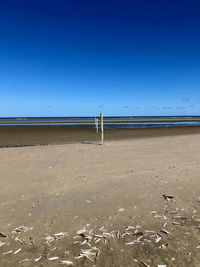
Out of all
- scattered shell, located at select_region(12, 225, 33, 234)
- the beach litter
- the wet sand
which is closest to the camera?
scattered shell, located at select_region(12, 225, 33, 234)

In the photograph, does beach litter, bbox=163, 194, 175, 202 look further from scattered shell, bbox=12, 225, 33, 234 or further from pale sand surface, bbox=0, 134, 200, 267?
scattered shell, bbox=12, 225, 33, 234

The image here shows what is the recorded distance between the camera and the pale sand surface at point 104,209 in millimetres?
2936

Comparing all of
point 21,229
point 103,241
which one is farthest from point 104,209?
point 21,229

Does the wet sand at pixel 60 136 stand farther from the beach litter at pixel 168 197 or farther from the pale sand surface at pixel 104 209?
the beach litter at pixel 168 197

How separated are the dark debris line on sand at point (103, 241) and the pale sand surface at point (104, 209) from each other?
0.02 m

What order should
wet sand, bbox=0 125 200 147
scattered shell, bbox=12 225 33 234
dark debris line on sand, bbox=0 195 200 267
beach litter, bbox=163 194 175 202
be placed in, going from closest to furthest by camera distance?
dark debris line on sand, bbox=0 195 200 267 → scattered shell, bbox=12 225 33 234 → beach litter, bbox=163 194 175 202 → wet sand, bbox=0 125 200 147

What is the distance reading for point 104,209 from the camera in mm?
4395

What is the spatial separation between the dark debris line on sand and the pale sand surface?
0.02 meters

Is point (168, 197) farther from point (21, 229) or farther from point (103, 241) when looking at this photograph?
point (21, 229)

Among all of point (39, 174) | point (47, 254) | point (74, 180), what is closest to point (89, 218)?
point (47, 254)

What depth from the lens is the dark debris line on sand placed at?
2.84 metres

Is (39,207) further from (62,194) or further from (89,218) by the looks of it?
(89,218)

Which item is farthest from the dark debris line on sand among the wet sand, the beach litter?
the wet sand

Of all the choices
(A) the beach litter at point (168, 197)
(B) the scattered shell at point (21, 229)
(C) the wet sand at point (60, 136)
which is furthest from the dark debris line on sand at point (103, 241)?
(C) the wet sand at point (60, 136)
